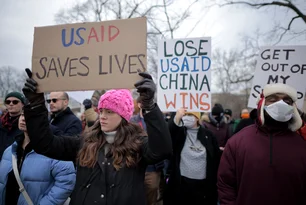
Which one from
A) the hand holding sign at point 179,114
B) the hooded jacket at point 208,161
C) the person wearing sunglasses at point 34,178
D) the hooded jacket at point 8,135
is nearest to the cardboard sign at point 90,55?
A: the person wearing sunglasses at point 34,178

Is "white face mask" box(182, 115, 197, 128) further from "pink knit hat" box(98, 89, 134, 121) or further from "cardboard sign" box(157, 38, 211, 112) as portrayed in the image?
"pink knit hat" box(98, 89, 134, 121)

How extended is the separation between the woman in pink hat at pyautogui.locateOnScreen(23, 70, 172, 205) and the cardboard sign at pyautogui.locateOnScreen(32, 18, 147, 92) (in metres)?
0.14

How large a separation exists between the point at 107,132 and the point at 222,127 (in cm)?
377

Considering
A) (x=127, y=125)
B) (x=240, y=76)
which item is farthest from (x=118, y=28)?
(x=240, y=76)

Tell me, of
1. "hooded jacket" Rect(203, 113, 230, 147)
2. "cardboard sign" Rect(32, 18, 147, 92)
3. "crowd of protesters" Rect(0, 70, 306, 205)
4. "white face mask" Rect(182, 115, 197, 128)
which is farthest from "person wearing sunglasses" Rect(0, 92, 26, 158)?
"hooded jacket" Rect(203, 113, 230, 147)

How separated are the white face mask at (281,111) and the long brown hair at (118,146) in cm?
113

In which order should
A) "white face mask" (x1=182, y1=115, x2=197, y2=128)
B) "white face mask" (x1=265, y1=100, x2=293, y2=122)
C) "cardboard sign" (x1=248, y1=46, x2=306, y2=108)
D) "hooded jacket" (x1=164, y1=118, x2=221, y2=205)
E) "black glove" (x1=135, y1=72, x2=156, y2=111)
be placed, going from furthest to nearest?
1. "white face mask" (x1=182, y1=115, x2=197, y2=128)
2. "hooded jacket" (x1=164, y1=118, x2=221, y2=205)
3. "cardboard sign" (x1=248, y1=46, x2=306, y2=108)
4. "white face mask" (x1=265, y1=100, x2=293, y2=122)
5. "black glove" (x1=135, y1=72, x2=156, y2=111)

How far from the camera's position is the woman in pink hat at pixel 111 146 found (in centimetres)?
179

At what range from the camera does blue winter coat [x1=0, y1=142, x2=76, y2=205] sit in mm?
2498

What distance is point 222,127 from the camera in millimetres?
5402

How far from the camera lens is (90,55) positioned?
6.61 ft

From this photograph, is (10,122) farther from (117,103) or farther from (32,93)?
(117,103)

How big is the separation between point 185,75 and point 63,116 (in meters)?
1.78

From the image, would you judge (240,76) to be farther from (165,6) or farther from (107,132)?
(107,132)
